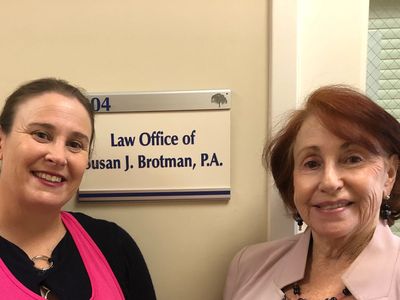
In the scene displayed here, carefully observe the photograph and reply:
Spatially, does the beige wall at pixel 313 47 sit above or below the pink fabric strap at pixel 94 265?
above

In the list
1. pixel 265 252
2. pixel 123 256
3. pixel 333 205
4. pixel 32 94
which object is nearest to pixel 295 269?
pixel 265 252

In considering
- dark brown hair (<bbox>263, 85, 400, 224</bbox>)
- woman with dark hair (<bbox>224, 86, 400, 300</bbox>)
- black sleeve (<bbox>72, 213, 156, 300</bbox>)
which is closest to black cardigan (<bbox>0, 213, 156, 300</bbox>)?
black sleeve (<bbox>72, 213, 156, 300</bbox>)

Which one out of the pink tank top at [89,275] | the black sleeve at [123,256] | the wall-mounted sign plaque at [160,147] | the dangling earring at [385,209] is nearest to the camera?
the pink tank top at [89,275]

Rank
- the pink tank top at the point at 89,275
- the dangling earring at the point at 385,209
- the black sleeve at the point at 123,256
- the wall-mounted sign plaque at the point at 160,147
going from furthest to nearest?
1. the wall-mounted sign plaque at the point at 160,147
2. the black sleeve at the point at 123,256
3. the dangling earring at the point at 385,209
4. the pink tank top at the point at 89,275

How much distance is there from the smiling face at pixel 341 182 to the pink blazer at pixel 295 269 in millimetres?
68

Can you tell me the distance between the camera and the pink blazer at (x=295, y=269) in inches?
36.0

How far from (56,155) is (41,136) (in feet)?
0.22

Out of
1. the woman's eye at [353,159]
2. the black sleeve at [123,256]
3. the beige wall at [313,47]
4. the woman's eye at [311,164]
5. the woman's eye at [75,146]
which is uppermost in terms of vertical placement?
the beige wall at [313,47]

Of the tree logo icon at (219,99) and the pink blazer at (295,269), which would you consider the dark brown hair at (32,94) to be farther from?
the pink blazer at (295,269)

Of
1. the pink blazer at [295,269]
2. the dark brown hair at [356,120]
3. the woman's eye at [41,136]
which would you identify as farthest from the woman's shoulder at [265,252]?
the woman's eye at [41,136]

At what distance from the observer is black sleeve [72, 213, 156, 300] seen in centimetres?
113

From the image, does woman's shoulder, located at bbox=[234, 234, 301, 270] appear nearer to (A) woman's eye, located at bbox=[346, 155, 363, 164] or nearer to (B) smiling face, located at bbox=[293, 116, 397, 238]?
(B) smiling face, located at bbox=[293, 116, 397, 238]

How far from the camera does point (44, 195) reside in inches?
37.6

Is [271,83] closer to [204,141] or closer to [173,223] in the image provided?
[204,141]
